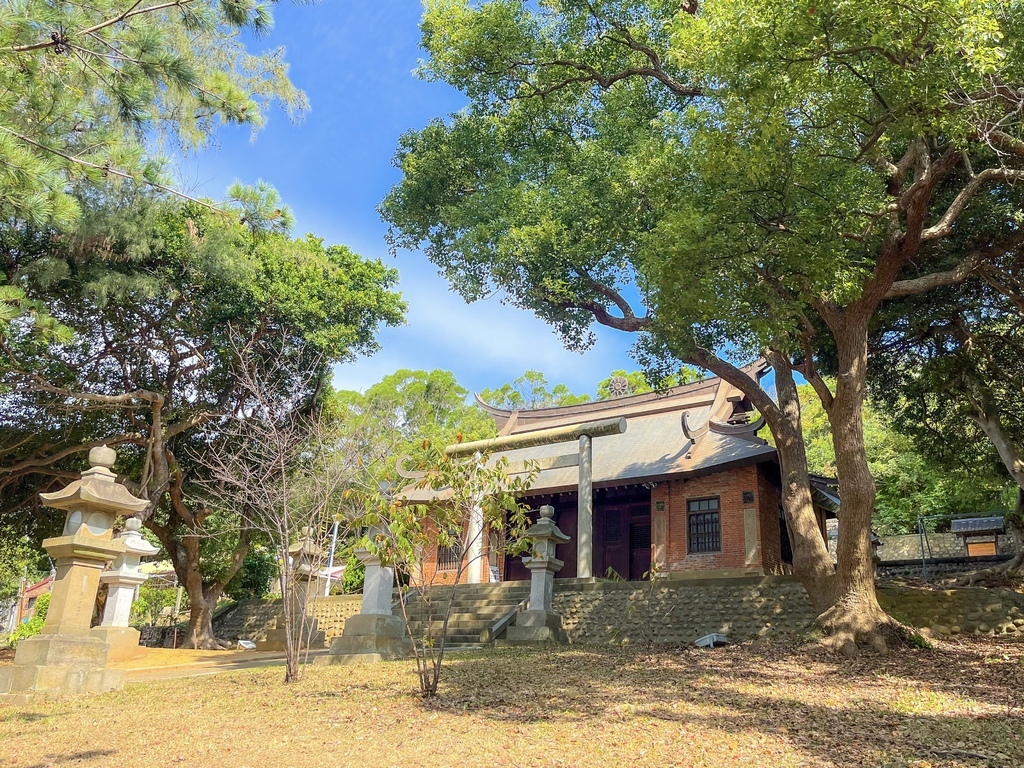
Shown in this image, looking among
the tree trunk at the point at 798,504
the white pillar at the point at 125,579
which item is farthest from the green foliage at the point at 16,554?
the tree trunk at the point at 798,504

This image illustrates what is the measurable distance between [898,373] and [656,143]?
699 centimetres

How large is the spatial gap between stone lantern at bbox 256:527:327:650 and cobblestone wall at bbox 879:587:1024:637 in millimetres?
8237

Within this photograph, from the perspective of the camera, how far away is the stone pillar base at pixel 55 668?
679 cm

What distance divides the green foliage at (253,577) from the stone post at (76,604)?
12327mm

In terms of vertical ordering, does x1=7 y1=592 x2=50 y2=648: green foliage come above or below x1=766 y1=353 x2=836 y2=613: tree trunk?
below

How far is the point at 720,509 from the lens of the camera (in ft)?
53.4

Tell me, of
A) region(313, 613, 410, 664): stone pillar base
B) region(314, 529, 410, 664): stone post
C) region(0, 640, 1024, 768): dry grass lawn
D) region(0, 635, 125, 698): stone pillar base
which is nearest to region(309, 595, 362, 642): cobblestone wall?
region(314, 529, 410, 664): stone post

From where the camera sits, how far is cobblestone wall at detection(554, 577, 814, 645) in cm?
1055

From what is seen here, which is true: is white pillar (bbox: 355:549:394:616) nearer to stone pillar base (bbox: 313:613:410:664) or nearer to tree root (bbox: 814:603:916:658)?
stone pillar base (bbox: 313:613:410:664)

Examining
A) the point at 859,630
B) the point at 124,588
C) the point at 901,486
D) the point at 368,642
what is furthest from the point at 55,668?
the point at 901,486

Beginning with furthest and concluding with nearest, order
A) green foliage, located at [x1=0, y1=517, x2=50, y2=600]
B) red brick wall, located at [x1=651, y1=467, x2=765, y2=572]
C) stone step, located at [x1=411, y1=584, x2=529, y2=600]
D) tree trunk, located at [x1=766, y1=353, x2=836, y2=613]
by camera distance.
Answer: green foliage, located at [x1=0, y1=517, x2=50, y2=600]
red brick wall, located at [x1=651, y1=467, x2=765, y2=572]
stone step, located at [x1=411, y1=584, x2=529, y2=600]
tree trunk, located at [x1=766, y1=353, x2=836, y2=613]

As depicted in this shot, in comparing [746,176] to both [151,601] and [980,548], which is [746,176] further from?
[151,601]

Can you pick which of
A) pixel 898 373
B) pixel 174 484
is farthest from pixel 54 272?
pixel 898 373

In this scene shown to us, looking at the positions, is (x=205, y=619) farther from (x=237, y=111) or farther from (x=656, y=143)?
(x=656, y=143)
